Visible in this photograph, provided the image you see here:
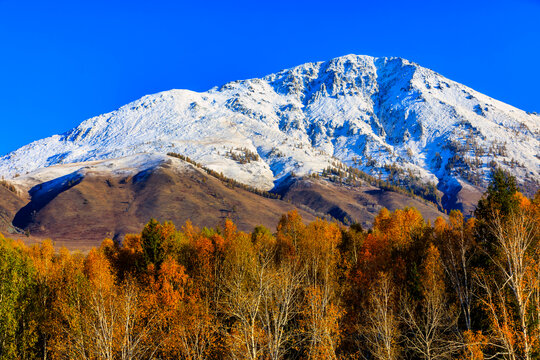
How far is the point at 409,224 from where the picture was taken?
68875 millimetres

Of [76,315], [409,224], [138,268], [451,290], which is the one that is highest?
[409,224]

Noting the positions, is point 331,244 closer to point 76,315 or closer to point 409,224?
point 409,224

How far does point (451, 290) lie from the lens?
4700cm

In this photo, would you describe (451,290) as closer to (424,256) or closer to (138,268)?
(424,256)

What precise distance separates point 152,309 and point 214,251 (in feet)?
69.0

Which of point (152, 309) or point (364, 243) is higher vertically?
point (364, 243)

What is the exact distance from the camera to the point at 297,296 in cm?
3984

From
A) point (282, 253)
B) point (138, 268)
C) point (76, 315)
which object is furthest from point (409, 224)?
point (76, 315)

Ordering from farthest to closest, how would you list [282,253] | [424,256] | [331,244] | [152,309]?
[282,253], [331,244], [424,256], [152,309]

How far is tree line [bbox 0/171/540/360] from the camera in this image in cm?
3428

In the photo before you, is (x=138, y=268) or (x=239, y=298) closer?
(x=239, y=298)

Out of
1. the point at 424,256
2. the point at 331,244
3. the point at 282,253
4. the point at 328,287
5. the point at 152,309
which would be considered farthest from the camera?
the point at 282,253

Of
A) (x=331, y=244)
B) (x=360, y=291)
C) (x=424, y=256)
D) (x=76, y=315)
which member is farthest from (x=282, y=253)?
(x=76, y=315)

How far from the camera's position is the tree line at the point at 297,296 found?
1350 inches
